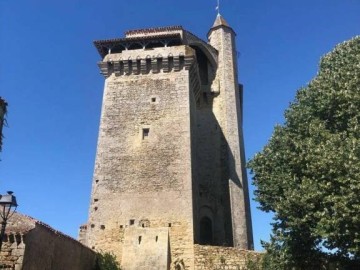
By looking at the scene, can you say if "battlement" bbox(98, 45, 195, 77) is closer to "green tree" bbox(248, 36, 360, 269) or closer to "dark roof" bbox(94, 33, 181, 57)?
"dark roof" bbox(94, 33, 181, 57)

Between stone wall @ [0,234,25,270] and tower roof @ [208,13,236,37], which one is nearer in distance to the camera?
stone wall @ [0,234,25,270]

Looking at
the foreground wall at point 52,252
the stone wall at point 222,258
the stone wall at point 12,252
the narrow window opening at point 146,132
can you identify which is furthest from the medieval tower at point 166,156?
the stone wall at point 12,252

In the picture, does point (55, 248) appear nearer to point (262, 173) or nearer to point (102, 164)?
point (102, 164)

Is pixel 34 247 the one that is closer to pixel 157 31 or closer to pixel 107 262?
pixel 107 262

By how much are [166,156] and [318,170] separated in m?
8.53

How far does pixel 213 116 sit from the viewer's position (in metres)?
26.8

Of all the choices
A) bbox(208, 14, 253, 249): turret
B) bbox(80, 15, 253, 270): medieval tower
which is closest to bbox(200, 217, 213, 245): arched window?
bbox(80, 15, 253, 270): medieval tower

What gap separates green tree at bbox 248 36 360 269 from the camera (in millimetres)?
12438

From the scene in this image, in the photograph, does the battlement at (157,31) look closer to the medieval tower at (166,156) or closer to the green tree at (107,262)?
the medieval tower at (166,156)

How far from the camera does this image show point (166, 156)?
20312 millimetres

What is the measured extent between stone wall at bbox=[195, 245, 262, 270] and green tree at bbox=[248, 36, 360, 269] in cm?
220

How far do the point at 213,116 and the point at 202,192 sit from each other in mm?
5512

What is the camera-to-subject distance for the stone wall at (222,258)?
17.4 metres

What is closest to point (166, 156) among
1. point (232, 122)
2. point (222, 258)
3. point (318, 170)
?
point (222, 258)
